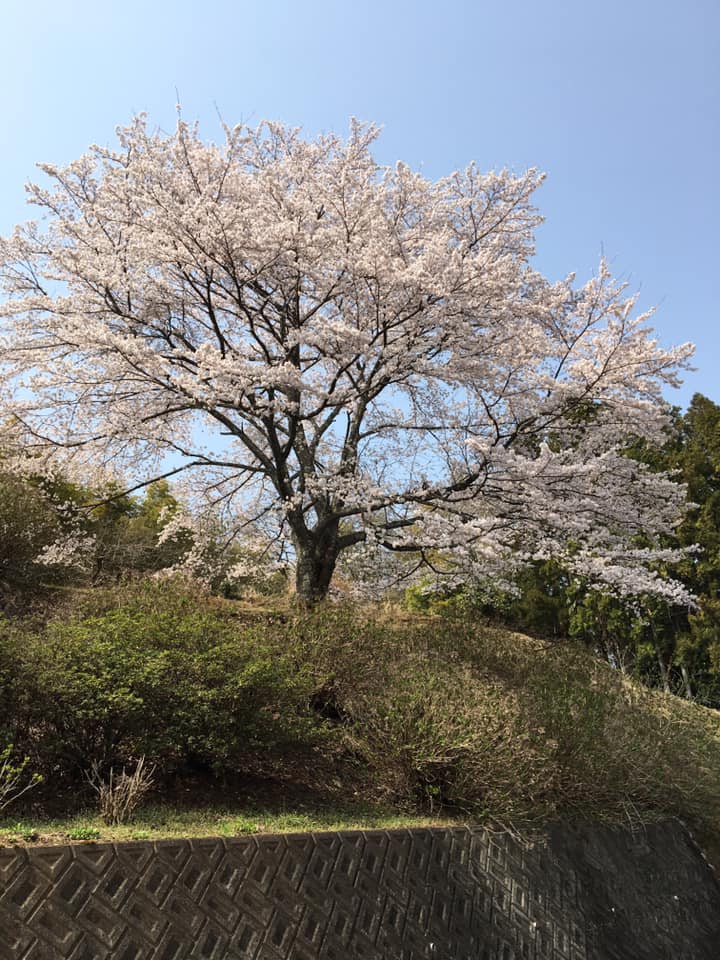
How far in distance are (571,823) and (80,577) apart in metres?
8.50

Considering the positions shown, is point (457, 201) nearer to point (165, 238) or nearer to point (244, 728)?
point (165, 238)

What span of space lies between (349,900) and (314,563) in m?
6.73

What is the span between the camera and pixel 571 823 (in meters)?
6.30

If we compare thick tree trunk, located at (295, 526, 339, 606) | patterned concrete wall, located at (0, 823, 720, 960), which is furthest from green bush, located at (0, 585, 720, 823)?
thick tree trunk, located at (295, 526, 339, 606)

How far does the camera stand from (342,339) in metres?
9.21

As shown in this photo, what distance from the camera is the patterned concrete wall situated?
10.7 ft

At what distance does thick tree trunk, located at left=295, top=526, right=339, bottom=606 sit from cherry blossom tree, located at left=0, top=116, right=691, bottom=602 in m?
0.04

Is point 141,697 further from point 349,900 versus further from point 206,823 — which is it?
point 349,900

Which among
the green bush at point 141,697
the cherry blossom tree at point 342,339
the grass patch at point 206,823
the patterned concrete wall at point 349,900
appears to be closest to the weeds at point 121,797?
the grass patch at point 206,823

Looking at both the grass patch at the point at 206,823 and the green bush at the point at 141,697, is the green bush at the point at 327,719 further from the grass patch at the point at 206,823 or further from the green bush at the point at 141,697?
the grass patch at the point at 206,823

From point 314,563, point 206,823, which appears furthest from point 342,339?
point 206,823

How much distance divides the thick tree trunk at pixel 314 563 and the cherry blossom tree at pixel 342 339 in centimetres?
4

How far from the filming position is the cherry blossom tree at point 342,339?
30.5 feet

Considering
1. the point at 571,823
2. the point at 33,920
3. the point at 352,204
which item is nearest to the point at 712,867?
the point at 571,823
